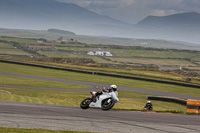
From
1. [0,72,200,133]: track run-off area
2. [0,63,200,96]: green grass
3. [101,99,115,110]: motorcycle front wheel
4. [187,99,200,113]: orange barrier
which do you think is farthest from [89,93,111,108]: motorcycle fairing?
[0,63,200,96]: green grass

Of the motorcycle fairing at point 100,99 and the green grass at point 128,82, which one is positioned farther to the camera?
the green grass at point 128,82

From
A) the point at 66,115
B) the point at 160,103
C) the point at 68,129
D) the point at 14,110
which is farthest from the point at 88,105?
the point at 160,103

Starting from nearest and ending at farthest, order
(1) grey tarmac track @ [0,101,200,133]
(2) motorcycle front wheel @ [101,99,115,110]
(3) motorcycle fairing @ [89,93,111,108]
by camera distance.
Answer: (1) grey tarmac track @ [0,101,200,133], (2) motorcycle front wheel @ [101,99,115,110], (3) motorcycle fairing @ [89,93,111,108]

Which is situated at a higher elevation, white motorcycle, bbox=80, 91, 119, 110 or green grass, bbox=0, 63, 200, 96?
white motorcycle, bbox=80, 91, 119, 110

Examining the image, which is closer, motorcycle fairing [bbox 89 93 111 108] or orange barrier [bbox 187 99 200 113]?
motorcycle fairing [bbox 89 93 111 108]

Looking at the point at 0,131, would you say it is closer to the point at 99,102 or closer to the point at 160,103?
the point at 99,102

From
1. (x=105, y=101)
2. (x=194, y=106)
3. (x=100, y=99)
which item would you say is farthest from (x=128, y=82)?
(x=100, y=99)

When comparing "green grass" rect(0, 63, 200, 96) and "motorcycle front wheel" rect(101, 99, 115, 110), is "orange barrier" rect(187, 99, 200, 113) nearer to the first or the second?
"motorcycle front wheel" rect(101, 99, 115, 110)

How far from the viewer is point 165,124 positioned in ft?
53.8

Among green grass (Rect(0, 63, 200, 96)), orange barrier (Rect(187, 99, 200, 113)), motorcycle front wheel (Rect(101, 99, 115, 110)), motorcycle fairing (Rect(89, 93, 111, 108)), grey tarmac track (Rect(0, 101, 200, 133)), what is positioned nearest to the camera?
grey tarmac track (Rect(0, 101, 200, 133))

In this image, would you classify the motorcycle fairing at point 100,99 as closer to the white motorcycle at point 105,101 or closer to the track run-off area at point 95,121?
the white motorcycle at point 105,101

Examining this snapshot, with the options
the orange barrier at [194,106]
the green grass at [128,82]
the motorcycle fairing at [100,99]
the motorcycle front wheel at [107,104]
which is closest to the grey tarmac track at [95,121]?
the motorcycle front wheel at [107,104]

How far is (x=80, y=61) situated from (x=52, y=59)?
30.8 ft

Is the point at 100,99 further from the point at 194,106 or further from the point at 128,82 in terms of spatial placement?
the point at 128,82
